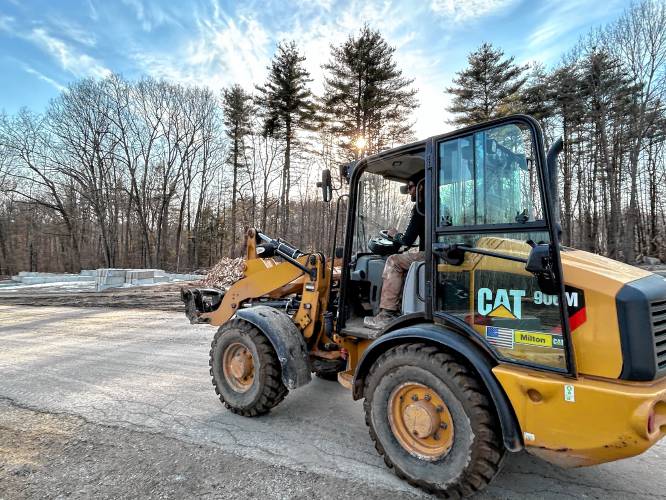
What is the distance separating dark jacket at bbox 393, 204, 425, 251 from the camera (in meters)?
3.38

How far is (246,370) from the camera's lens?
3957 millimetres

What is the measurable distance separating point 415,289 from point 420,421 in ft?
2.90

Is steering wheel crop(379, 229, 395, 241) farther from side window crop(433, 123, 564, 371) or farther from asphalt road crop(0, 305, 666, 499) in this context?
asphalt road crop(0, 305, 666, 499)

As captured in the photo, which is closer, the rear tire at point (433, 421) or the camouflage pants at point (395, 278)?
the rear tire at point (433, 421)

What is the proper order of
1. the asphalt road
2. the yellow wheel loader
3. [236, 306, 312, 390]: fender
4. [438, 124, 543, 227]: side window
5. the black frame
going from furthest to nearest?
1. [236, 306, 312, 390]: fender
2. the asphalt road
3. [438, 124, 543, 227]: side window
4. the black frame
5. the yellow wheel loader

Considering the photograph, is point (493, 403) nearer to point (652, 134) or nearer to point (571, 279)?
point (571, 279)

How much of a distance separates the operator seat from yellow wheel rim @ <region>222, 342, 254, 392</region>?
5.67 ft

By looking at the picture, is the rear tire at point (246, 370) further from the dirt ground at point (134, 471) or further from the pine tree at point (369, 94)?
the pine tree at point (369, 94)

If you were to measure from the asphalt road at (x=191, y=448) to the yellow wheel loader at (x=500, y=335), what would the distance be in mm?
508

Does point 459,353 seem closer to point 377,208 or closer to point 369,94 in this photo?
point 377,208

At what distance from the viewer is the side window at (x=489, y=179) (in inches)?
94.3

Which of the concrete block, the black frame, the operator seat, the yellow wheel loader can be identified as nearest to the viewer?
the yellow wheel loader

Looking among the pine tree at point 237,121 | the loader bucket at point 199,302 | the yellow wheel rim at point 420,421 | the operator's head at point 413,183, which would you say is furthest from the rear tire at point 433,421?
the pine tree at point 237,121

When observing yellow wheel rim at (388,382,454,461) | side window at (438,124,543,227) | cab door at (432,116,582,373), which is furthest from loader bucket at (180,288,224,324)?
side window at (438,124,543,227)
